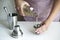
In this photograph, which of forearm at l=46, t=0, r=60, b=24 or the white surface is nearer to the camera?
the white surface

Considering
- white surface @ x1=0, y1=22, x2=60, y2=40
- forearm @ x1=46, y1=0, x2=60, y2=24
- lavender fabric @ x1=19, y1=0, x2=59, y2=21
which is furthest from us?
lavender fabric @ x1=19, y1=0, x2=59, y2=21

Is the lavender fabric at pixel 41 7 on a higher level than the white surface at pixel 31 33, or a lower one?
higher

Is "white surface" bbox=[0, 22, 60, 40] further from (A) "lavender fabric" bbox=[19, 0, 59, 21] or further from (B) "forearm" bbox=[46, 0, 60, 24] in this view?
(A) "lavender fabric" bbox=[19, 0, 59, 21]

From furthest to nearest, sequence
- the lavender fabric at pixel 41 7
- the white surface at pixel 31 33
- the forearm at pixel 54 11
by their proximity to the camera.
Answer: the lavender fabric at pixel 41 7 < the forearm at pixel 54 11 < the white surface at pixel 31 33

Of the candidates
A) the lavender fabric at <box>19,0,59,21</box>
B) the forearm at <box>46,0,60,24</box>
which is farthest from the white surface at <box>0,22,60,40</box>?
the lavender fabric at <box>19,0,59,21</box>

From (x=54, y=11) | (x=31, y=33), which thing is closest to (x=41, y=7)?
(x=54, y=11)

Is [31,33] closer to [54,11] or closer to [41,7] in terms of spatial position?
[54,11]

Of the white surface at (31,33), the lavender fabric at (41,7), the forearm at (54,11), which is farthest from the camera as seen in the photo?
the lavender fabric at (41,7)

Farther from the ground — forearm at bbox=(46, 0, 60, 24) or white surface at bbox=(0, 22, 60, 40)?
forearm at bbox=(46, 0, 60, 24)

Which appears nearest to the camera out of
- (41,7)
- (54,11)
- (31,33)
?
(31,33)

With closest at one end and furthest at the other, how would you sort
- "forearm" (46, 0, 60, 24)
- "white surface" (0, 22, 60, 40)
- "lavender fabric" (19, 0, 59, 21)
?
1. "white surface" (0, 22, 60, 40)
2. "forearm" (46, 0, 60, 24)
3. "lavender fabric" (19, 0, 59, 21)

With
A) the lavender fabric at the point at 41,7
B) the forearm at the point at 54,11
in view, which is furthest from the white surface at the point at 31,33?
the lavender fabric at the point at 41,7

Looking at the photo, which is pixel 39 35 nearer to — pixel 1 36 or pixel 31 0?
pixel 1 36

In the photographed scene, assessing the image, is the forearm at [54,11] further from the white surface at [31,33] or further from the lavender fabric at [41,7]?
the lavender fabric at [41,7]
